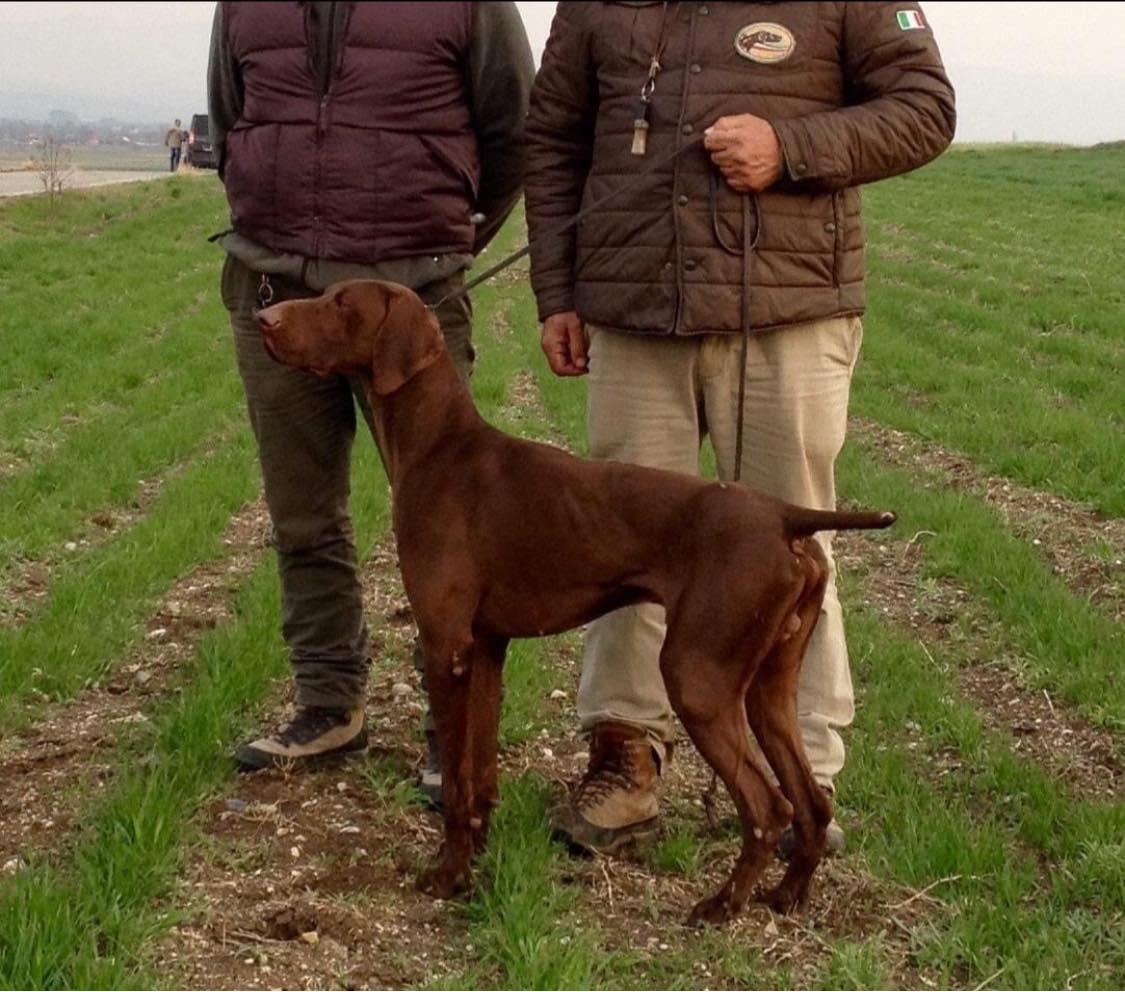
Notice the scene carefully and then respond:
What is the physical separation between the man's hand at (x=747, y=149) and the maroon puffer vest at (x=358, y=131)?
856mm

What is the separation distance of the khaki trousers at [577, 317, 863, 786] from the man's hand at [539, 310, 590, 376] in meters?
0.05

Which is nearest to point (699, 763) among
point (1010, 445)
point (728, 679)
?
point (728, 679)

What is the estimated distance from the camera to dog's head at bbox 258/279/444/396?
394 cm

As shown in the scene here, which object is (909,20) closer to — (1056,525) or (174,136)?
(1056,525)

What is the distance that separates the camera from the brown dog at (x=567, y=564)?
3656 mm

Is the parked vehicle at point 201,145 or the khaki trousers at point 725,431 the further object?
the parked vehicle at point 201,145

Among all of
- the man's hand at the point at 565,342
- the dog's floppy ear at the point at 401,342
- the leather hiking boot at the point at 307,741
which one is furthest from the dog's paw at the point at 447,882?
the man's hand at the point at 565,342

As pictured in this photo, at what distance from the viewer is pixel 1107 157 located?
138 ft

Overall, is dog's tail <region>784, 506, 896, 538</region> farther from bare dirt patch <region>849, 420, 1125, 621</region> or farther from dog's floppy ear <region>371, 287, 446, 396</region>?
bare dirt patch <region>849, 420, 1125, 621</region>

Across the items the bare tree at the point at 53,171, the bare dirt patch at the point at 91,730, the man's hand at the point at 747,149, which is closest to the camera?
the man's hand at the point at 747,149

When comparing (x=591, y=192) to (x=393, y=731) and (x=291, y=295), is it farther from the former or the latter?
(x=393, y=731)

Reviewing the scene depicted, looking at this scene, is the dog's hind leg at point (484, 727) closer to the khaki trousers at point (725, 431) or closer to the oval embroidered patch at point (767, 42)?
the khaki trousers at point (725, 431)

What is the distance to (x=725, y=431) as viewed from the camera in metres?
4.37

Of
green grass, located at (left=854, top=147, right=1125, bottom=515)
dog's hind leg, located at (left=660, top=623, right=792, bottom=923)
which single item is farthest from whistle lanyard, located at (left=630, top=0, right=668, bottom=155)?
green grass, located at (left=854, top=147, right=1125, bottom=515)
